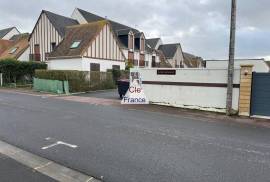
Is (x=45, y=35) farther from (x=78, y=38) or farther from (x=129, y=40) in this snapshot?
(x=129, y=40)

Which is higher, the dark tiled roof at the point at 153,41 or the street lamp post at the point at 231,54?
the dark tiled roof at the point at 153,41

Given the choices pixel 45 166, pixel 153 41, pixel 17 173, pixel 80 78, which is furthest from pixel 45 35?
pixel 17 173

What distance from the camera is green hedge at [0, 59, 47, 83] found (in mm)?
24109

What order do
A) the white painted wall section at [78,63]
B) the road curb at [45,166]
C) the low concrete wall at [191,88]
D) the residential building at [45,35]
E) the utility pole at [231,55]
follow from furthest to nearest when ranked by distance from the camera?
the residential building at [45,35] < the white painted wall section at [78,63] < the low concrete wall at [191,88] < the utility pole at [231,55] < the road curb at [45,166]

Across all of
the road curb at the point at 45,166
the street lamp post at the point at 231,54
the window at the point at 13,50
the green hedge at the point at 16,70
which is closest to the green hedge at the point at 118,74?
the green hedge at the point at 16,70

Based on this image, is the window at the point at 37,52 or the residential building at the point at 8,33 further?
the residential building at the point at 8,33

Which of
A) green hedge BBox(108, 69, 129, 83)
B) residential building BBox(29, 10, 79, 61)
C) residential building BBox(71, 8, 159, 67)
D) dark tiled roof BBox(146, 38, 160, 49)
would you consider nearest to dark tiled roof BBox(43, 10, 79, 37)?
residential building BBox(29, 10, 79, 61)

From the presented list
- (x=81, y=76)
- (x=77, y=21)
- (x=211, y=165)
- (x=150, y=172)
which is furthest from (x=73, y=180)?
(x=77, y=21)

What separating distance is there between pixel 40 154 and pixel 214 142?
4.20 metres

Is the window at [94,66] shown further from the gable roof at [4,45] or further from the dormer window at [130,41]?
the gable roof at [4,45]

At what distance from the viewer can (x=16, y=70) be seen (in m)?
24.5

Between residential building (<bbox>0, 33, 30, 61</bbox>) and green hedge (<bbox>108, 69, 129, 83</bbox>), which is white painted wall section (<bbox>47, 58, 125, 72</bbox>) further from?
residential building (<bbox>0, 33, 30, 61</bbox>)

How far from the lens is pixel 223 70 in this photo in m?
11.4

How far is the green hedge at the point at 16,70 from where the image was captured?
79.1 feet
